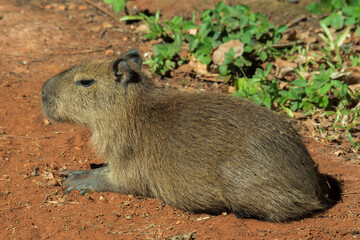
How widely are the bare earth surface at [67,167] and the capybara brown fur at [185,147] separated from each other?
16 cm

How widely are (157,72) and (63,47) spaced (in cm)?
166

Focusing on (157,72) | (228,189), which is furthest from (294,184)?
(157,72)

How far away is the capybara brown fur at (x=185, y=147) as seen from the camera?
3701 mm

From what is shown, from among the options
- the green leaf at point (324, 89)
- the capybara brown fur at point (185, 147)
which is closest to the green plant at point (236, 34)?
the green leaf at point (324, 89)

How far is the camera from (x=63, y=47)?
684 centimetres

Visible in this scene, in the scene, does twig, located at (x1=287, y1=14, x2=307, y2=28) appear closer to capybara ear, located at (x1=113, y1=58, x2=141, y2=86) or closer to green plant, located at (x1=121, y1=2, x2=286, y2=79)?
green plant, located at (x1=121, y1=2, x2=286, y2=79)

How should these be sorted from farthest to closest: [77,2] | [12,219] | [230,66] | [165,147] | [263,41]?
[77,2] < [263,41] < [230,66] < [165,147] < [12,219]

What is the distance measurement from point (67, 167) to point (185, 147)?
1.44 m

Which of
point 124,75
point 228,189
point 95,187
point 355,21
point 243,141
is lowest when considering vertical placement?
point 95,187

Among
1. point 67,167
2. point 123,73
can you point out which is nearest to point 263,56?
point 123,73

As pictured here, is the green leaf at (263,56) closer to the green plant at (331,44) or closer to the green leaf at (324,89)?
the green plant at (331,44)

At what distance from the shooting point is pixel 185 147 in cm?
393

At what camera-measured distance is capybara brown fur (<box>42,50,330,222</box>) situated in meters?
3.70

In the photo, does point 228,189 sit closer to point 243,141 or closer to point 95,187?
point 243,141
